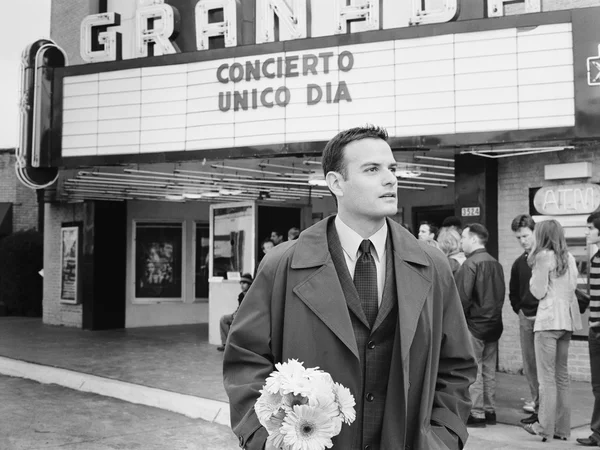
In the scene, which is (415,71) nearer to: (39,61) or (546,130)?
(546,130)

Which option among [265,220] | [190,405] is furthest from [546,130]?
[265,220]

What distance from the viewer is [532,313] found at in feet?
24.7

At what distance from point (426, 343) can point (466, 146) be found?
740cm

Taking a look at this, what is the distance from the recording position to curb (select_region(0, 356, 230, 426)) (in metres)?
8.24

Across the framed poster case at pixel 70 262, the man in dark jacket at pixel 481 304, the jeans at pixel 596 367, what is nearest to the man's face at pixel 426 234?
the man in dark jacket at pixel 481 304

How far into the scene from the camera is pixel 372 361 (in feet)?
8.29

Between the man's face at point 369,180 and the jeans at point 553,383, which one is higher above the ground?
the man's face at point 369,180

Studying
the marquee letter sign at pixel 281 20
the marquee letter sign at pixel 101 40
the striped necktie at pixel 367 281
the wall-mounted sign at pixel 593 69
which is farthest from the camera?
the marquee letter sign at pixel 101 40

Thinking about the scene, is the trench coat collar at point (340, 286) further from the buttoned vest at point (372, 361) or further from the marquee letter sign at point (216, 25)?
the marquee letter sign at point (216, 25)

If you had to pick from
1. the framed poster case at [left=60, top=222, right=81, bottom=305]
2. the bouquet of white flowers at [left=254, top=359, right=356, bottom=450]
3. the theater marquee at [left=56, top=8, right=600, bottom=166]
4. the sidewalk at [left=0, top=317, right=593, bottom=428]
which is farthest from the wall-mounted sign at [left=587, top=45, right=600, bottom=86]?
the framed poster case at [left=60, top=222, right=81, bottom=305]

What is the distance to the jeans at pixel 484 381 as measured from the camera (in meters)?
7.27

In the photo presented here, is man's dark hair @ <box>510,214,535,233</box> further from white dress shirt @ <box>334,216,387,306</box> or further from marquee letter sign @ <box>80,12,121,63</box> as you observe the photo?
marquee letter sign @ <box>80,12,121,63</box>

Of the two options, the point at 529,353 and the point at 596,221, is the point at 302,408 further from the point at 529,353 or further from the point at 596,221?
the point at 529,353

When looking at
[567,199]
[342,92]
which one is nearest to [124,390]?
[342,92]
